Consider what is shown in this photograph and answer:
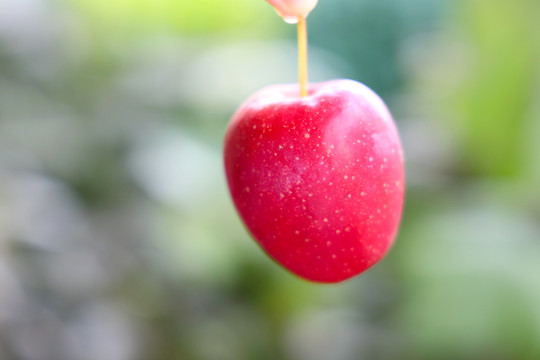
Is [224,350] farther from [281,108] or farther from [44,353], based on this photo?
[281,108]

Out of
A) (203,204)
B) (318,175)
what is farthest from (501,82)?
(318,175)

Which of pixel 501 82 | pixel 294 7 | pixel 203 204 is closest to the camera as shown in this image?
pixel 294 7

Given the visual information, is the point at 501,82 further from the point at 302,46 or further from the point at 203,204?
the point at 302,46

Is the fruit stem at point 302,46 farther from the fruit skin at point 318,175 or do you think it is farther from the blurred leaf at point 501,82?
the blurred leaf at point 501,82

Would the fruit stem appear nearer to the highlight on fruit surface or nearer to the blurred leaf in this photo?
the highlight on fruit surface

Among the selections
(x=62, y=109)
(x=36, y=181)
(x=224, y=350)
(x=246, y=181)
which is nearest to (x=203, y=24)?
(x=62, y=109)

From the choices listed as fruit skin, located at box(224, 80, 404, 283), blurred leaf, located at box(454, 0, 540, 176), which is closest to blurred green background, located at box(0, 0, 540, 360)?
blurred leaf, located at box(454, 0, 540, 176)

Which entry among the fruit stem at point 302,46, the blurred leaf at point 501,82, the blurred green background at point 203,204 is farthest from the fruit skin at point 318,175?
the blurred leaf at point 501,82
